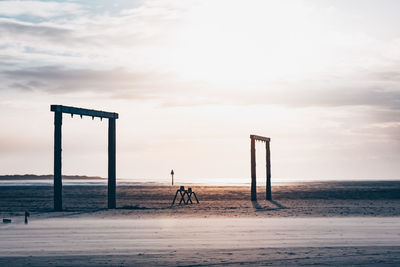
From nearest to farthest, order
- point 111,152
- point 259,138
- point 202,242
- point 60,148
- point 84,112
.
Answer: point 202,242
point 60,148
point 84,112
point 111,152
point 259,138

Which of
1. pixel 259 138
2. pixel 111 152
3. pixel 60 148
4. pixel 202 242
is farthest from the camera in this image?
pixel 259 138

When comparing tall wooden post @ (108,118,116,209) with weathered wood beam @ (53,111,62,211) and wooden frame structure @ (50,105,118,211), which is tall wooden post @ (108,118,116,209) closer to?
wooden frame structure @ (50,105,118,211)

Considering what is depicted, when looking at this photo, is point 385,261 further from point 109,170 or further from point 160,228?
point 109,170

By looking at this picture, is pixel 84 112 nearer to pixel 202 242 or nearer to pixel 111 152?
pixel 111 152

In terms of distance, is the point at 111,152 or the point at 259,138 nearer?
the point at 111,152

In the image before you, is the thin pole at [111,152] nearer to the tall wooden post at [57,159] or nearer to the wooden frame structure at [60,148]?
the wooden frame structure at [60,148]

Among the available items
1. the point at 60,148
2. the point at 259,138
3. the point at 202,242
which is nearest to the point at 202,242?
the point at 202,242

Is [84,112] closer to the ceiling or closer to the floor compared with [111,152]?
closer to the ceiling

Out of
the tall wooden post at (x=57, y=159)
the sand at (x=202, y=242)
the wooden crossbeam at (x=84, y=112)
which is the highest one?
the wooden crossbeam at (x=84, y=112)

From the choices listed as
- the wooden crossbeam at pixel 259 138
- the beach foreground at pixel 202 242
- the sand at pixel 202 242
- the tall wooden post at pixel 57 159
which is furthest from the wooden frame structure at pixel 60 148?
the wooden crossbeam at pixel 259 138

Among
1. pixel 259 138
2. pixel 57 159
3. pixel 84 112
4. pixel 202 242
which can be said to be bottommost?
pixel 202 242

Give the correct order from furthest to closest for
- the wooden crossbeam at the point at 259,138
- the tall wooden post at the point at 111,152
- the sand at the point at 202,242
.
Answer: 1. the wooden crossbeam at the point at 259,138
2. the tall wooden post at the point at 111,152
3. the sand at the point at 202,242

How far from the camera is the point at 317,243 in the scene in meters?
13.7

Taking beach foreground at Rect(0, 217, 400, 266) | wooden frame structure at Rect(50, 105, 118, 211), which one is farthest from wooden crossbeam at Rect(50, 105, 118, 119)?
beach foreground at Rect(0, 217, 400, 266)
